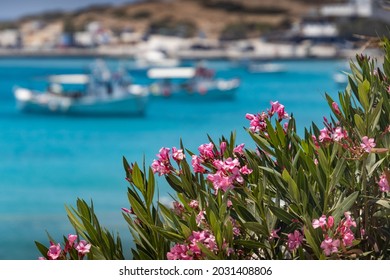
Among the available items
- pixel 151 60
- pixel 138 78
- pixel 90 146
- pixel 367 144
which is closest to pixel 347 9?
pixel 151 60

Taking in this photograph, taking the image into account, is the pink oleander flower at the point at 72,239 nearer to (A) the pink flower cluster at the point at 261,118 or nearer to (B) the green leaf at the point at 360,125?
(A) the pink flower cluster at the point at 261,118

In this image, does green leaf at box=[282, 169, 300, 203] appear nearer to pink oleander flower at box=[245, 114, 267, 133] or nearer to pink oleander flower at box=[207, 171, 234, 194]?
pink oleander flower at box=[207, 171, 234, 194]

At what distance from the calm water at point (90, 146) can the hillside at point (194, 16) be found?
4818mm

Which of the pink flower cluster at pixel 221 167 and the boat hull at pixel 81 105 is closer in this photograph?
the pink flower cluster at pixel 221 167

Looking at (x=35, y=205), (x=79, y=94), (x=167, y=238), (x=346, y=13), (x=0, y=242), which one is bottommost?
(x=167, y=238)

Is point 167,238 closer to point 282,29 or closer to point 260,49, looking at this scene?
point 282,29

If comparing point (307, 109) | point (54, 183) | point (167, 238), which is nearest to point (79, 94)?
point (307, 109)

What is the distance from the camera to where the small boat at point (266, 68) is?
54031mm

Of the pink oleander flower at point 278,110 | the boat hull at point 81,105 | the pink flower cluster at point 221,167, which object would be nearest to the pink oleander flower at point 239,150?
the pink flower cluster at point 221,167

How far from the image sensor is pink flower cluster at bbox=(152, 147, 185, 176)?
181 cm

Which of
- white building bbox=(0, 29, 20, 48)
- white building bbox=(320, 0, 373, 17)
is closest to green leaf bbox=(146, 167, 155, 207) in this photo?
white building bbox=(320, 0, 373, 17)

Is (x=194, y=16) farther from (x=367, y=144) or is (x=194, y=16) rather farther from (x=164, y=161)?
(x=367, y=144)
